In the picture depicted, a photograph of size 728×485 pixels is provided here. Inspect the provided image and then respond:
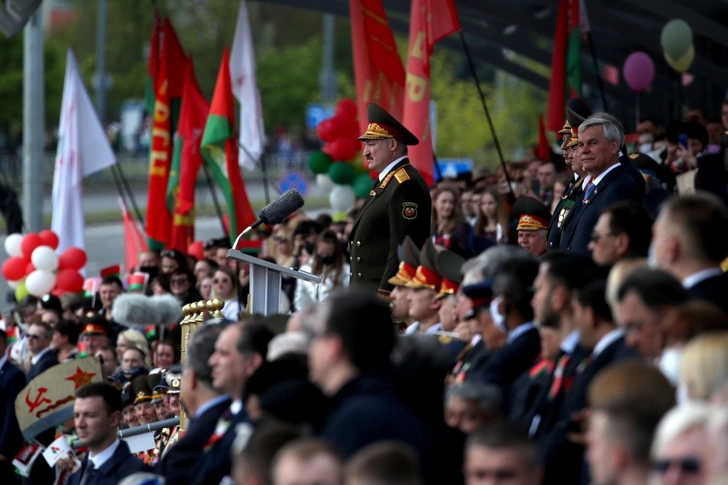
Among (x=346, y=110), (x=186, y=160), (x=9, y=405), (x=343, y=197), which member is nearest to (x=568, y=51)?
(x=346, y=110)

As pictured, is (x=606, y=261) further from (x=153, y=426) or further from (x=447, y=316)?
(x=153, y=426)

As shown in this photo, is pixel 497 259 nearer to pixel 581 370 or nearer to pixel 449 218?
pixel 581 370

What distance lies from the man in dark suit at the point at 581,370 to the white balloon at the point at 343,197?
1129 cm

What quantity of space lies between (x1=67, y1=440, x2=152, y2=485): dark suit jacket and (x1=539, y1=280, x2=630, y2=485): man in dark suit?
2941 millimetres

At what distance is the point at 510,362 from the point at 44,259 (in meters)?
11.0

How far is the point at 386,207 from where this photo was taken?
8.57 metres

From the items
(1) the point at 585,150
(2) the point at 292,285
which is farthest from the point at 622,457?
(2) the point at 292,285

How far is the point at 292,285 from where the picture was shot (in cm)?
1289

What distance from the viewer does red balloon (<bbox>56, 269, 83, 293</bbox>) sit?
15.8 meters

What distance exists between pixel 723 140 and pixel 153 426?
564 centimetres

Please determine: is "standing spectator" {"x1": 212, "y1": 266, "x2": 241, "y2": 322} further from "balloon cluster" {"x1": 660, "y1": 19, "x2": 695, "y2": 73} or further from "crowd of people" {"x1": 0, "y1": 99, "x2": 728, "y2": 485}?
"balloon cluster" {"x1": 660, "y1": 19, "x2": 695, "y2": 73}

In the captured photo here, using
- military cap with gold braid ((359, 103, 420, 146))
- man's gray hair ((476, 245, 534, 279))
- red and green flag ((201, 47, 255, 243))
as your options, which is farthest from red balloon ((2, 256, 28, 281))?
man's gray hair ((476, 245, 534, 279))

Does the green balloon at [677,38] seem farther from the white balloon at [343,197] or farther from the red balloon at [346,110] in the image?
the white balloon at [343,197]

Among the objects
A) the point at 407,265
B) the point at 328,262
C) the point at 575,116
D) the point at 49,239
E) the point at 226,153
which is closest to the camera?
the point at 407,265
